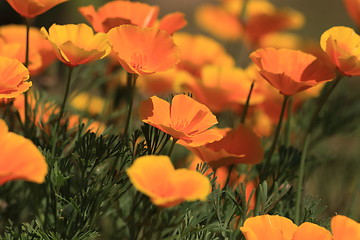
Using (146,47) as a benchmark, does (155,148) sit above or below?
below

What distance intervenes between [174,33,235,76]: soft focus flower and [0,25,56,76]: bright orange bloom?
330mm

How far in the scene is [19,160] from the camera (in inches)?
20.5

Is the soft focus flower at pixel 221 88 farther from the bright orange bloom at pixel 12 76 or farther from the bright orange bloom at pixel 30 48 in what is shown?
the bright orange bloom at pixel 12 76

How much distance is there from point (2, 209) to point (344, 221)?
56 cm

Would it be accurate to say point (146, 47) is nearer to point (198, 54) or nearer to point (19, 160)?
point (19, 160)

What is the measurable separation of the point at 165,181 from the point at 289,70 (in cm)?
27

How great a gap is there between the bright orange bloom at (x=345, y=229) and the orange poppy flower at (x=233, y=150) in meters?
0.14

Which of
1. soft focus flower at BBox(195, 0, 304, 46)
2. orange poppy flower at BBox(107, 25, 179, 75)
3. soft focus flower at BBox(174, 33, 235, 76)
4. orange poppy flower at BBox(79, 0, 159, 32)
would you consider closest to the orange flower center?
orange poppy flower at BBox(107, 25, 179, 75)

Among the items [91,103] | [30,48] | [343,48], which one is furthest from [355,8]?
[91,103]

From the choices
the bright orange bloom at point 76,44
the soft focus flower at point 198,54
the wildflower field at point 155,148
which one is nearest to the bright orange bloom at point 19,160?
the wildflower field at point 155,148

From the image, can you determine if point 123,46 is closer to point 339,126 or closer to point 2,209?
point 2,209

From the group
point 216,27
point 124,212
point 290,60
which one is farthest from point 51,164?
point 216,27

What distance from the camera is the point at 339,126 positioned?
1.14 metres

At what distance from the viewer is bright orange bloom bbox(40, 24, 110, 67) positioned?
0.67 m
